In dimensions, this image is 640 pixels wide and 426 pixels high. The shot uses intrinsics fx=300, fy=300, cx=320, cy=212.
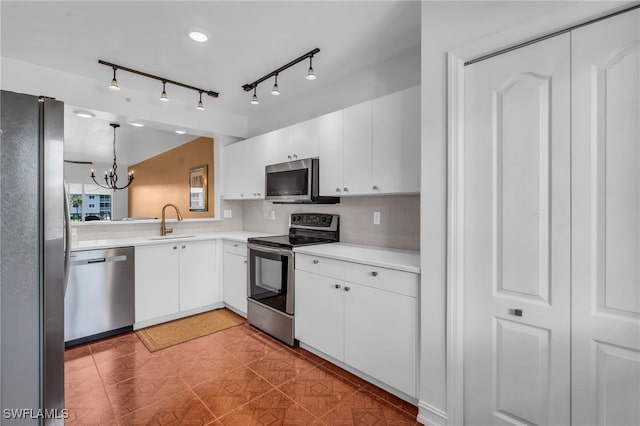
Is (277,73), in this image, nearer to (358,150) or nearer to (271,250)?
(358,150)

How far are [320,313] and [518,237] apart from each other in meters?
1.51

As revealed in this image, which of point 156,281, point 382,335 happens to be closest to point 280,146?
point 156,281

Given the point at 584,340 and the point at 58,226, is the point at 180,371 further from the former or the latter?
the point at 584,340

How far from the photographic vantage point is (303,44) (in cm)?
236

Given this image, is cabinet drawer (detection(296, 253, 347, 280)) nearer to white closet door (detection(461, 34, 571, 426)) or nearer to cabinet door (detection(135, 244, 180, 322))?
Result: white closet door (detection(461, 34, 571, 426))

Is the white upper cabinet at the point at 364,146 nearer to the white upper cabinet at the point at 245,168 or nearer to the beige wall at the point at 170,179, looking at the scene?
the white upper cabinet at the point at 245,168

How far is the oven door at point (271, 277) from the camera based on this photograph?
2648 millimetres

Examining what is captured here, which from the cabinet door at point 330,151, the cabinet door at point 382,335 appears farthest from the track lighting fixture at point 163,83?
the cabinet door at point 382,335

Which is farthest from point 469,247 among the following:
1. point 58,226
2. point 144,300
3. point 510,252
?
point 144,300

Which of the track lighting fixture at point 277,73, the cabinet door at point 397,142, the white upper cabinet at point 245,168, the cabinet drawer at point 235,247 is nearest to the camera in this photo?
the cabinet door at point 397,142

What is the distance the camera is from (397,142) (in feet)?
7.27

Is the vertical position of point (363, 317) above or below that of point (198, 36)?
below

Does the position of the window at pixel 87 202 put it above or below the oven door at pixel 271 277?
above

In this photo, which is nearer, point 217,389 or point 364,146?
point 217,389
